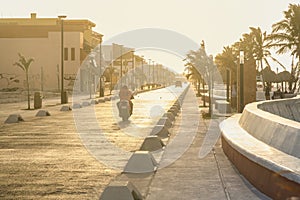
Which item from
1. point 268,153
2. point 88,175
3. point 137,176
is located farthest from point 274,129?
point 88,175

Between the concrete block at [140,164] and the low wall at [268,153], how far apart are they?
1.73 meters

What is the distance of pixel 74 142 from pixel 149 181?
7.52 meters

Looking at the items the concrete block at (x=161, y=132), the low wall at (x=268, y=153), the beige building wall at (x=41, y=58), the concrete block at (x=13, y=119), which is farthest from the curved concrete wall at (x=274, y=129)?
the beige building wall at (x=41, y=58)

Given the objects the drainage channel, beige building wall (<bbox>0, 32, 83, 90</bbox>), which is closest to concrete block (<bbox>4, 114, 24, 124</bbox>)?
the drainage channel

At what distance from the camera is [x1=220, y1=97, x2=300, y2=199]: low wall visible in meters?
7.99

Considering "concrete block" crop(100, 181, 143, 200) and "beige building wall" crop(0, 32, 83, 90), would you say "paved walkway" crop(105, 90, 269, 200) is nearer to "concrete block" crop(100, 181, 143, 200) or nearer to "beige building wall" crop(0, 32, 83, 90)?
"concrete block" crop(100, 181, 143, 200)

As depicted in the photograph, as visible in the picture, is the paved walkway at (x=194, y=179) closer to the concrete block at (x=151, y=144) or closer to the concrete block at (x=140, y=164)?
the concrete block at (x=140, y=164)

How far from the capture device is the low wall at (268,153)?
799 centimetres

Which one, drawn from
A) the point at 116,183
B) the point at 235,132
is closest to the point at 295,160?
the point at 116,183

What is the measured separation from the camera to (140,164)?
38.1ft

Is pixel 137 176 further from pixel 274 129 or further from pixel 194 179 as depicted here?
pixel 274 129

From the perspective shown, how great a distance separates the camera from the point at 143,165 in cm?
1159

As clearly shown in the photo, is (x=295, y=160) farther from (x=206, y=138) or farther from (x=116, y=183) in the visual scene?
(x=206, y=138)

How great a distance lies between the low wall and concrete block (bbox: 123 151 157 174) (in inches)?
68.1
